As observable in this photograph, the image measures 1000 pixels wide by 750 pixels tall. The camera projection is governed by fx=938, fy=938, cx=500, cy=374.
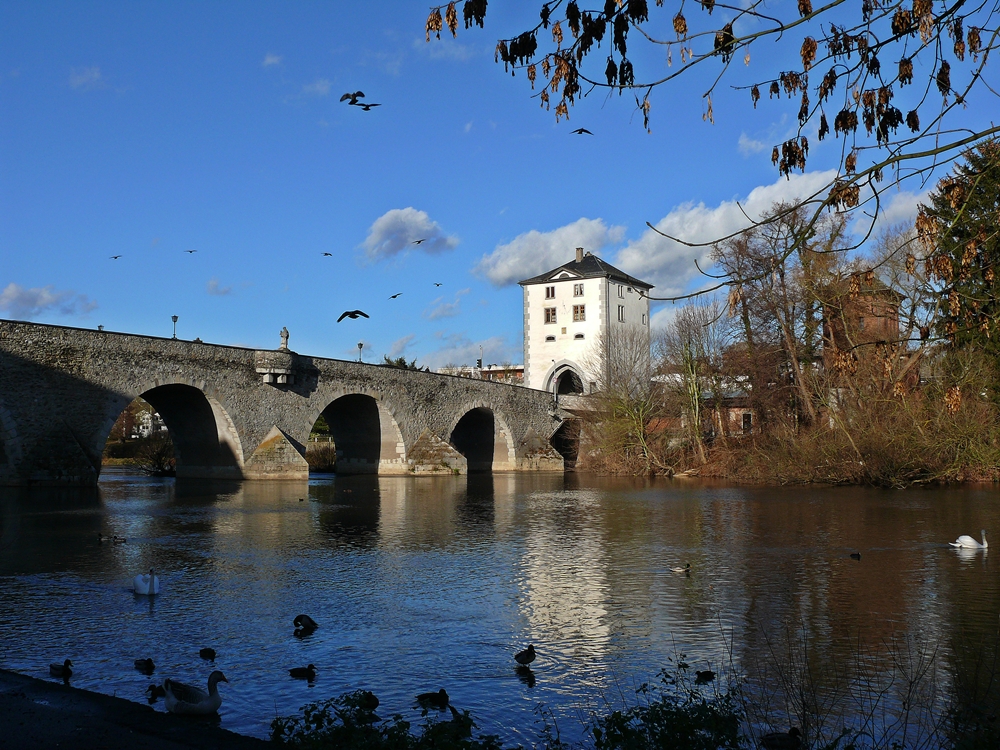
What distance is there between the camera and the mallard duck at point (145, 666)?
6.71m

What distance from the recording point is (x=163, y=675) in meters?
6.71

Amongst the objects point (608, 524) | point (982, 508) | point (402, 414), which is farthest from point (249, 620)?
point (402, 414)

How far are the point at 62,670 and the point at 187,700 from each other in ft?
4.53

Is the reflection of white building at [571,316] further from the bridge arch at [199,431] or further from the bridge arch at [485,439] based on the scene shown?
the bridge arch at [199,431]

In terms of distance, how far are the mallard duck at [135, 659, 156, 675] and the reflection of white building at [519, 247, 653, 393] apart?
51175mm

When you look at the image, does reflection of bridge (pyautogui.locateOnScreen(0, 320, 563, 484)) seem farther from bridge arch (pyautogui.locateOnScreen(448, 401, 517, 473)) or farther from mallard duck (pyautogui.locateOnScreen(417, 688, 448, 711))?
mallard duck (pyautogui.locateOnScreen(417, 688, 448, 711))

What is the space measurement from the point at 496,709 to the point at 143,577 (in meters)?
5.31

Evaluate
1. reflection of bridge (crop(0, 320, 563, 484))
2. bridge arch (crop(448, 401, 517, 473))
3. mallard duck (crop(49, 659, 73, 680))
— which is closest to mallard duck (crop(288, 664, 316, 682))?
mallard duck (crop(49, 659, 73, 680))

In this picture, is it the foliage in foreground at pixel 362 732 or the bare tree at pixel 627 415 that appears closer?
the foliage in foreground at pixel 362 732

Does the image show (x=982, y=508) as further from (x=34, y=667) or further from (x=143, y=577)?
(x=34, y=667)

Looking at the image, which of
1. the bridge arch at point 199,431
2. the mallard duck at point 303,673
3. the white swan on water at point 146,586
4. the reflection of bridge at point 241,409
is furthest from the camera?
the bridge arch at point 199,431

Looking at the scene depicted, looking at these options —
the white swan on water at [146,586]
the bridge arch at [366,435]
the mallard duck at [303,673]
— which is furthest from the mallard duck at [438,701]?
the bridge arch at [366,435]

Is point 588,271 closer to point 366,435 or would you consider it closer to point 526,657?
point 366,435

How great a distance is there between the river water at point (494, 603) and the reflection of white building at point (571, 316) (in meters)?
40.0
